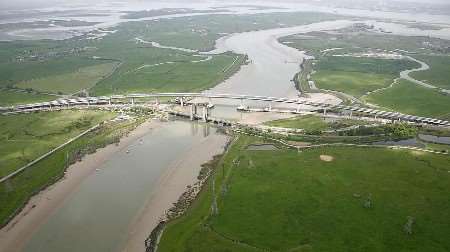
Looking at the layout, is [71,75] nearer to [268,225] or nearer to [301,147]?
[301,147]

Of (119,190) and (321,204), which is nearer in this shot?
(321,204)

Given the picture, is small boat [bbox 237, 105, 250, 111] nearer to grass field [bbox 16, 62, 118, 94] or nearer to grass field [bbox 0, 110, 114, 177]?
grass field [bbox 0, 110, 114, 177]

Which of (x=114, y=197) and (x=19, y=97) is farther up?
(x=19, y=97)

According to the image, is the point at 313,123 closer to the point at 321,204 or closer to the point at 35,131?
the point at 321,204

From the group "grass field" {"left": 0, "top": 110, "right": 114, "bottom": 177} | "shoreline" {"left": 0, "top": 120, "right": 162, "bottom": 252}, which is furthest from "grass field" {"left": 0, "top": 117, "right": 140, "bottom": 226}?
"grass field" {"left": 0, "top": 110, "right": 114, "bottom": 177}

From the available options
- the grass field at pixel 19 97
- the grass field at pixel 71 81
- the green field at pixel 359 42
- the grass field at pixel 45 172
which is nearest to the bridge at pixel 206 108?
the grass field at pixel 19 97

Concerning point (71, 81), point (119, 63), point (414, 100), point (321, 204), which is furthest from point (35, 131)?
point (414, 100)
